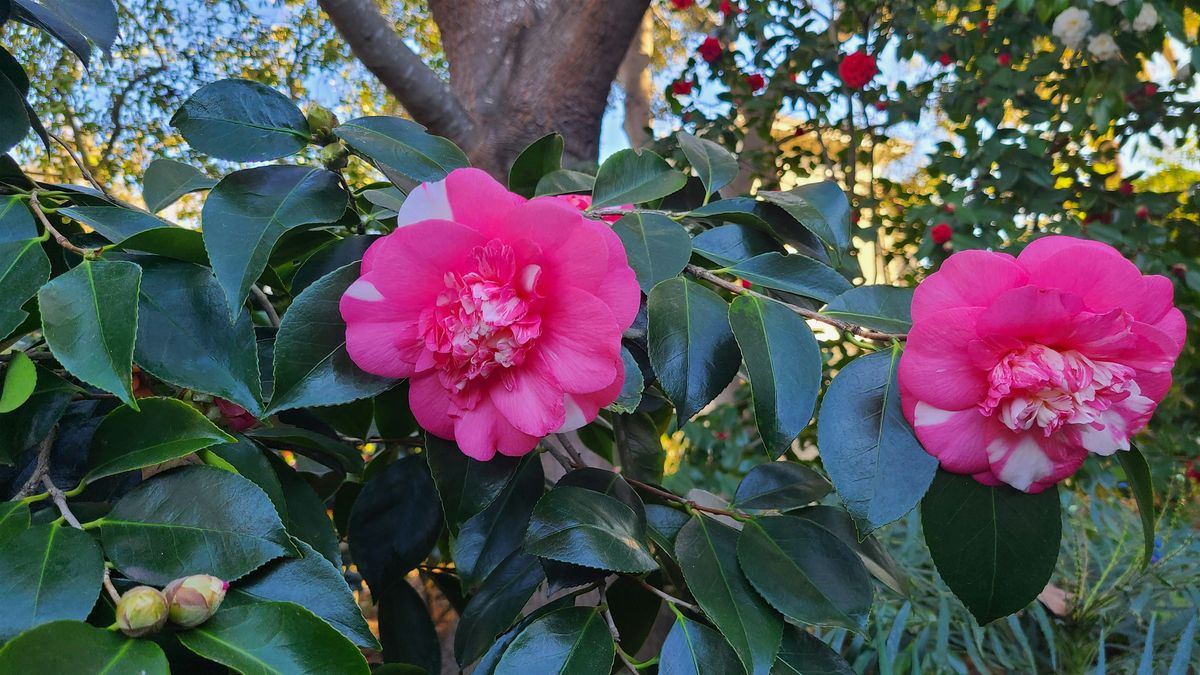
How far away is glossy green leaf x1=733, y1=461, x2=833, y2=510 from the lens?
0.54 m

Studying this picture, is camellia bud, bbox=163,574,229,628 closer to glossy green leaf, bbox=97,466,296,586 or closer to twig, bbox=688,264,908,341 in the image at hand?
glossy green leaf, bbox=97,466,296,586

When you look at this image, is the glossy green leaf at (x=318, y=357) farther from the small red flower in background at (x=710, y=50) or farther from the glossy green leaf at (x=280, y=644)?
the small red flower in background at (x=710, y=50)

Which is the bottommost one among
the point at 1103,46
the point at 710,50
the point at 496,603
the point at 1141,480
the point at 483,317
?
the point at 496,603

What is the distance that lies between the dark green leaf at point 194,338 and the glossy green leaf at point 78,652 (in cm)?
11

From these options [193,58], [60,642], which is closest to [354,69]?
[193,58]

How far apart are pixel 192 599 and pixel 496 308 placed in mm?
177

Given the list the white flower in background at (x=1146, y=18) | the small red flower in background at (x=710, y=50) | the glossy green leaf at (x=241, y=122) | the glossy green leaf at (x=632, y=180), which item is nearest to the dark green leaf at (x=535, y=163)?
the glossy green leaf at (x=632, y=180)

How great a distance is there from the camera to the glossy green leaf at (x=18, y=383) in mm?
322

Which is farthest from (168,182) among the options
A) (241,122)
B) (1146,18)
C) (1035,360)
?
(1146,18)

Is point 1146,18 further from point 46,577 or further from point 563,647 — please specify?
Result: point 46,577

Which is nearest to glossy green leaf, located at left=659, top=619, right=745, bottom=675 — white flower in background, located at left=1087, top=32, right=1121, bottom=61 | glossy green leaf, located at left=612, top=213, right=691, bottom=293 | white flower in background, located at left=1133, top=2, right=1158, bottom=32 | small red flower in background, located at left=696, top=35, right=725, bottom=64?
glossy green leaf, located at left=612, top=213, right=691, bottom=293

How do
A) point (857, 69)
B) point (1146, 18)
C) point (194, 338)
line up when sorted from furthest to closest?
point (857, 69) < point (1146, 18) < point (194, 338)

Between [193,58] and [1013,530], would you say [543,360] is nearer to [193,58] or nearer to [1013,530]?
[1013,530]

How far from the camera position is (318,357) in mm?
381
